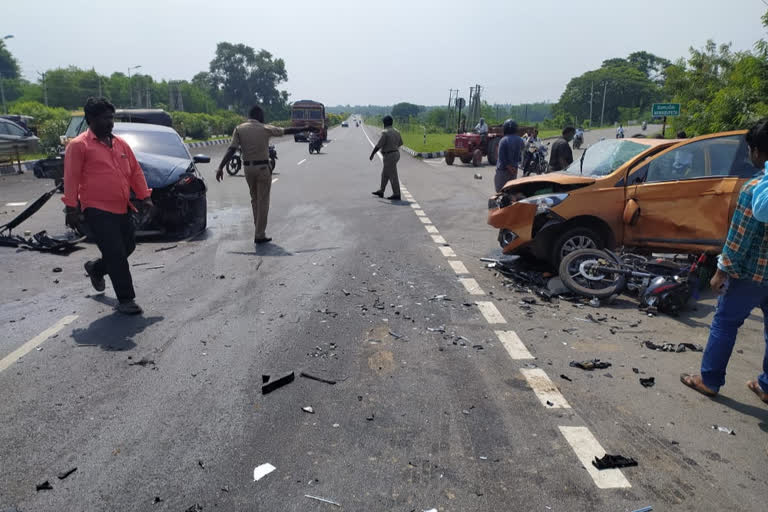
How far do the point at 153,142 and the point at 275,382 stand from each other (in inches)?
297

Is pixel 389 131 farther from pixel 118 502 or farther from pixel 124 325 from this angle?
pixel 118 502

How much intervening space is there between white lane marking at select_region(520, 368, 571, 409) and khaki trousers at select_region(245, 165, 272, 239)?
572 cm

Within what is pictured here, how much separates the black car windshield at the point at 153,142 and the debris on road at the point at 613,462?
8828mm

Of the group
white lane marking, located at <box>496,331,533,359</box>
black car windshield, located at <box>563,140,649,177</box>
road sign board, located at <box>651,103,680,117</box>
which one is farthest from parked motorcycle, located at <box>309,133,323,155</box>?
white lane marking, located at <box>496,331,533,359</box>

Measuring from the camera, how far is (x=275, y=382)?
412 centimetres

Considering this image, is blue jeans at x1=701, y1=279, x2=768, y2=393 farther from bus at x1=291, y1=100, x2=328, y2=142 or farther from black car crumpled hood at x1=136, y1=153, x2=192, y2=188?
bus at x1=291, y1=100, x2=328, y2=142

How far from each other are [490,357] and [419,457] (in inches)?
65.9

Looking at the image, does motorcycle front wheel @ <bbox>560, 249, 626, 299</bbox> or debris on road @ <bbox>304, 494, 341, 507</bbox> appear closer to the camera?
debris on road @ <bbox>304, 494, 341, 507</bbox>

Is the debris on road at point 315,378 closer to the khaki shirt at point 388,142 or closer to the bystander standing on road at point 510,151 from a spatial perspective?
the bystander standing on road at point 510,151

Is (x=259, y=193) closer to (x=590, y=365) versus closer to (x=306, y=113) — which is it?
(x=590, y=365)

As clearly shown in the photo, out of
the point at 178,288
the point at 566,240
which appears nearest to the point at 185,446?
the point at 178,288

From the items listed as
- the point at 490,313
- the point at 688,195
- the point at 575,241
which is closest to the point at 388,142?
the point at 575,241

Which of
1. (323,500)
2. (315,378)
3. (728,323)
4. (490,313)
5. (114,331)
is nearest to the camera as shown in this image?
(323,500)

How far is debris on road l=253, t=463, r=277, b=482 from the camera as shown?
304 cm
